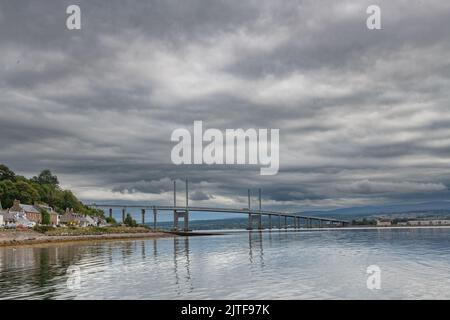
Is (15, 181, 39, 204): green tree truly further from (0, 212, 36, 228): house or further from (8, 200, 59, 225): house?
(0, 212, 36, 228): house

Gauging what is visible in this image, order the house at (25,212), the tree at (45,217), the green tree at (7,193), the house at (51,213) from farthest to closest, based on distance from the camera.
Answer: the house at (51,213), the green tree at (7,193), the tree at (45,217), the house at (25,212)

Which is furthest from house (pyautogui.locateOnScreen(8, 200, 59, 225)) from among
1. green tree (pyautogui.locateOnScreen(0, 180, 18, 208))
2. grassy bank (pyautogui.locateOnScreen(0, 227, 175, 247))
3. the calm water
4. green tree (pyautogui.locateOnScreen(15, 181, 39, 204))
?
the calm water

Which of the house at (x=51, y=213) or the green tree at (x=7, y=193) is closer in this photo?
the green tree at (x=7, y=193)

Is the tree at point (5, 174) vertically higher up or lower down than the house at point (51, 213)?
higher up

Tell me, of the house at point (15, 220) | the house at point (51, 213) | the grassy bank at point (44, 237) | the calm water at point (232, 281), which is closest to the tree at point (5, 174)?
the house at point (51, 213)

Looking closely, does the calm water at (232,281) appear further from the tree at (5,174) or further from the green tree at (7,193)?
the tree at (5,174)

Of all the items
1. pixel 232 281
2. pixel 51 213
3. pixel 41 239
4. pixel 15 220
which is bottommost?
pixel 41 239

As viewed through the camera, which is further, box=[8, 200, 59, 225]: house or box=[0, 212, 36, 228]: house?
box=[8, 200, 59, 225]: house

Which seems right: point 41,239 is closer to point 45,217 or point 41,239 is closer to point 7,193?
point 45,217

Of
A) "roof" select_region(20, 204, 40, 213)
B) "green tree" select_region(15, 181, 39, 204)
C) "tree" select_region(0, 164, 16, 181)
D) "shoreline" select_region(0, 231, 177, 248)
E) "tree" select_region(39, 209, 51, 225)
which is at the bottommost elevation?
"shoreline" select_region(0, 231, 177, 248)

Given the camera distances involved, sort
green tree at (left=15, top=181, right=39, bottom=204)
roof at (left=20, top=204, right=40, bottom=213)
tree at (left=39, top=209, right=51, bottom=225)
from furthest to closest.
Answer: green tree at (left=15, top=181, right=39, bottom=204)
tree at (left=39, top=209, right=51, bottom=225)
roof at (left=20, top=204, right=40, bottom=213)

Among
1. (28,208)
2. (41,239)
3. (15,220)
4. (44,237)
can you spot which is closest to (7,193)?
(28,208)
